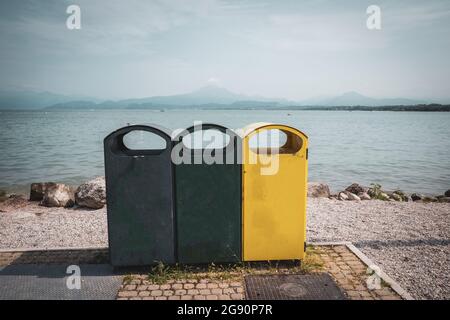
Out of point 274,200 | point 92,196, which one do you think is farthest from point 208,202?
point 92,196

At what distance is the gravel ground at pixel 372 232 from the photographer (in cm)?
466

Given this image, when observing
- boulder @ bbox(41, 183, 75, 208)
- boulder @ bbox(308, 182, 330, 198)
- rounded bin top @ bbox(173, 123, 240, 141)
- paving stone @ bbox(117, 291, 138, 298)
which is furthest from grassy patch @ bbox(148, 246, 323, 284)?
boulder @ bbox(308, 182, 330, 198)

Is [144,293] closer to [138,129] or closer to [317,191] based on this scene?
[138,129]

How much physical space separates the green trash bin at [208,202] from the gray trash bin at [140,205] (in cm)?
15

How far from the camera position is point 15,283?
425 cm

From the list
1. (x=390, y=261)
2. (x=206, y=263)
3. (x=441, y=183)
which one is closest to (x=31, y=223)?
(x=206, y=263)

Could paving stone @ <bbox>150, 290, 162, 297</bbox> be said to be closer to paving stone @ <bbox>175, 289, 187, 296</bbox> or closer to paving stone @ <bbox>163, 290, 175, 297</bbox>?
paving stone @ <bbox>163, 290, 175, 297</bbox>

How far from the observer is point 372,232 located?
249 inches

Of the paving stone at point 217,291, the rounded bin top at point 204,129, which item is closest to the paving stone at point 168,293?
the paving stone at point 217,291

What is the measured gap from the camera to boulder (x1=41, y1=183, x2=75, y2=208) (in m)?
8.77

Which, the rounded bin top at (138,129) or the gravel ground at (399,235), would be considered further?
the gravel ground at (399,235)

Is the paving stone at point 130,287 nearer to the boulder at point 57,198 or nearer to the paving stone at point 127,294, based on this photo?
the paving stone at point 127,294

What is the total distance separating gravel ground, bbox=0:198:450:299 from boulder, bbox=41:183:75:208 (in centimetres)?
28
